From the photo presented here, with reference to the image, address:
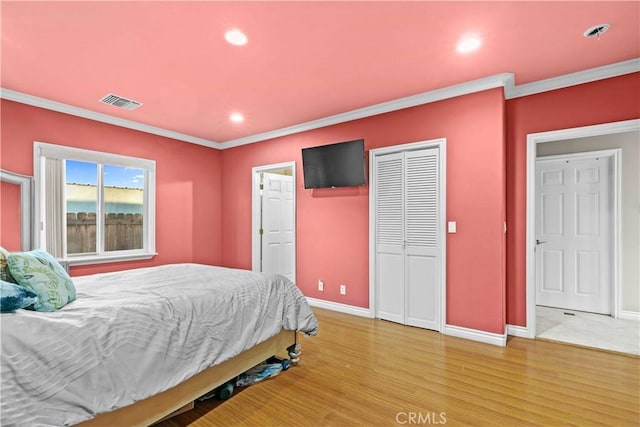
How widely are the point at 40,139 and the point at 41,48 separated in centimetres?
150

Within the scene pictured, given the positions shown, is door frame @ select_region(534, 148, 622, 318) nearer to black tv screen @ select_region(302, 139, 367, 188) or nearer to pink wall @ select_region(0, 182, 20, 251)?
black tv screen @ select_region(302, 139, 367, 188)

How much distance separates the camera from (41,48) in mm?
2455

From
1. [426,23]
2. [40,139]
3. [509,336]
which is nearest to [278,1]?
[426,23]

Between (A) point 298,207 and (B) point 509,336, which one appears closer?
(B) point 509,336

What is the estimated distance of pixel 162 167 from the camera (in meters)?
4.70

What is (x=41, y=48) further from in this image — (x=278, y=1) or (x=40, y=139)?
(x=278, y=1)

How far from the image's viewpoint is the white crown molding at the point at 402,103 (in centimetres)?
304

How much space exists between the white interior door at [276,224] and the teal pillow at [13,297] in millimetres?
3666

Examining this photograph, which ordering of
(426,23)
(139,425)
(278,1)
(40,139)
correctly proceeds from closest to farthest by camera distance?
(139,425) < (278,1) < (426,23) < (40,139)

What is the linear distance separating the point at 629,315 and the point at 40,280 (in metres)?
5.68

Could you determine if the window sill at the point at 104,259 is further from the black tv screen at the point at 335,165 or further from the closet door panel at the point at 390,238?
the closet door panel at the point at 390,238

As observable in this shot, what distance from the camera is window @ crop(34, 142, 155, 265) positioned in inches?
141

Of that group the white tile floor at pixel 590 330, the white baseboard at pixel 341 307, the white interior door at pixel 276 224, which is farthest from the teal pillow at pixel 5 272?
the white tile floor at pixel 590 330

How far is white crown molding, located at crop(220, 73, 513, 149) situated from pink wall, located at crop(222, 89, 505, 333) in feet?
0.20
